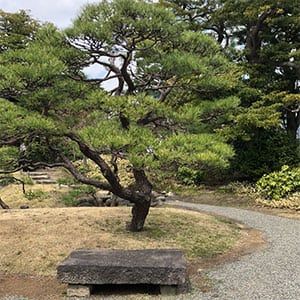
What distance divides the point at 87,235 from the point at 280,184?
6421 mm

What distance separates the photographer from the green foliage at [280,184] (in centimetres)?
1052

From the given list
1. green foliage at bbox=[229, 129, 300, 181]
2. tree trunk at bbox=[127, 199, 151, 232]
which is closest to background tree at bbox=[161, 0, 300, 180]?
green foliage at bbox=[229, 129, 300, 181]

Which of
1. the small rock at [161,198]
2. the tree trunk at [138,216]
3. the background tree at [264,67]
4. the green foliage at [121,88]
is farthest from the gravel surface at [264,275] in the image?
the background tree at [264,67]

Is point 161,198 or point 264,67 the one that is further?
point 264,67

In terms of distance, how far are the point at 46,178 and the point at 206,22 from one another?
750 centimetres

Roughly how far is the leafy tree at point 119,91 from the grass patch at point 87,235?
2.25 feet

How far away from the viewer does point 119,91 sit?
5.84 metres

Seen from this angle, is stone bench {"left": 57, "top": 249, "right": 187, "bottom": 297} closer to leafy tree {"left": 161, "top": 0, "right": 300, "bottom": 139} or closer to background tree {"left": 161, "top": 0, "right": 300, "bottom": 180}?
background tree {"left": 161, "top": 0, "right": 300, "bottom": 180}

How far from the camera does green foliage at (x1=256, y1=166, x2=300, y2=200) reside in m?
10.5

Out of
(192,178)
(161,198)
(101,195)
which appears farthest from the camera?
(192,178)

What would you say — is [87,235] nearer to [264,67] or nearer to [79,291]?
[79,291]

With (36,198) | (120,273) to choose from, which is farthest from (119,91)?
(36,198)

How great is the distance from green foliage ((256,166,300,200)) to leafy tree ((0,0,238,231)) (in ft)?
17.9

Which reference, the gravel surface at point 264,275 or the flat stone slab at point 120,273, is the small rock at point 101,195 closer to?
the gravel surface at point 264,275
